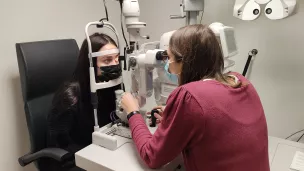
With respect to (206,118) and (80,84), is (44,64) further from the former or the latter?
(206,118)

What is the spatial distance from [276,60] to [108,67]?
51.5 inches

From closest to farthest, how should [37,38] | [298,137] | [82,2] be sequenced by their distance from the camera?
[37,38] → [298,137] → [82,2]

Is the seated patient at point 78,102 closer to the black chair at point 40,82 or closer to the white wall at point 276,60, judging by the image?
the black chair at point 40,82

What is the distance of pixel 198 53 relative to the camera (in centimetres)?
91

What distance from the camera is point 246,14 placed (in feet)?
5.34

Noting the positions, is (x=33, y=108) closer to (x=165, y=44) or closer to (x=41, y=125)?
(x=41, y=125)

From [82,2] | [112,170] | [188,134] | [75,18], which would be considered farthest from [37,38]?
[188,134]

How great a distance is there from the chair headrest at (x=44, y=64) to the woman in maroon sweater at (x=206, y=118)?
814 millimetres

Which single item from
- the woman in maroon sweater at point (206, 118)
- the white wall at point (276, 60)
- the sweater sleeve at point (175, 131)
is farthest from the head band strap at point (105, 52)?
the white wall at point (276, 60)

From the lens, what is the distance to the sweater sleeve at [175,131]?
79 cm

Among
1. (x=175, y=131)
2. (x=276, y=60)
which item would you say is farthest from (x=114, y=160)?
(x=276, y=60)

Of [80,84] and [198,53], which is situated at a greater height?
[198,53]

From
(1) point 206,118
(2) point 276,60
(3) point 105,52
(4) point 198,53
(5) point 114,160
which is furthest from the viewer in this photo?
(2) point 276,60

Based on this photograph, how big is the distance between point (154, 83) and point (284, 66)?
1.08 metres
